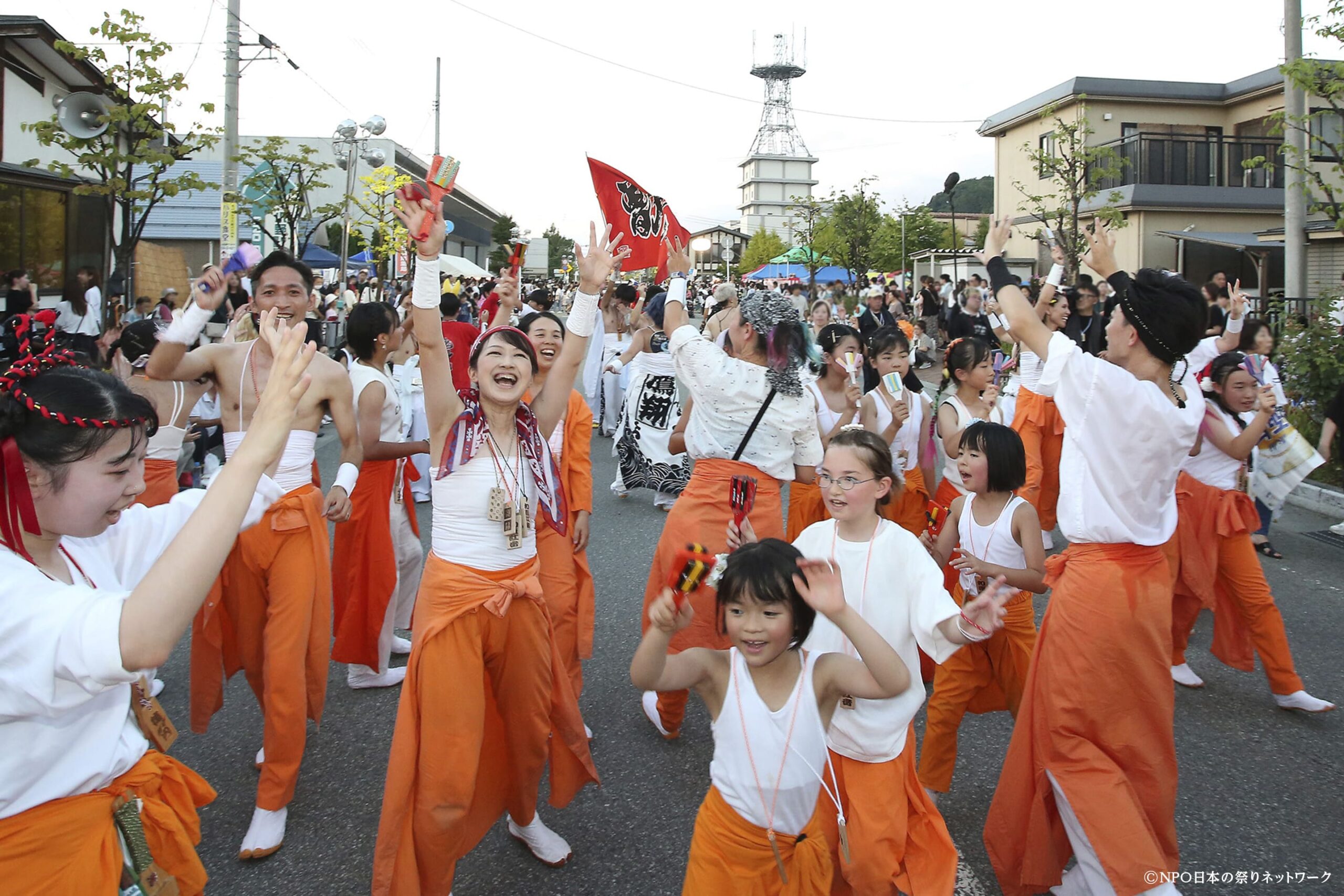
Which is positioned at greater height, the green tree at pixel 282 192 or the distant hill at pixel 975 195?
the distant hill at pixel 975 195

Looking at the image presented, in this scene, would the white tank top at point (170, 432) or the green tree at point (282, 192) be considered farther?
the green tree at point (282, 192)

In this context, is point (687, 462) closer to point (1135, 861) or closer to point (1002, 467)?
point (1002, 467)

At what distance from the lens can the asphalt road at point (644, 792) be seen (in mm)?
3314

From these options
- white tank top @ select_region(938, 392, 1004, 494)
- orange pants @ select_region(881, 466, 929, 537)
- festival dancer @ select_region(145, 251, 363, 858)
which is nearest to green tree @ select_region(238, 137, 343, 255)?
festival dancer @ select_region(145, 251, 363, 858)

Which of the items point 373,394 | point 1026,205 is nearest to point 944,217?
point 1026,205

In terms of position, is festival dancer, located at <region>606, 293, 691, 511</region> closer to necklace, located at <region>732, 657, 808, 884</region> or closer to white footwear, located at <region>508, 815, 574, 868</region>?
white footwear, located at <region>508, 815, 574, 868</region>

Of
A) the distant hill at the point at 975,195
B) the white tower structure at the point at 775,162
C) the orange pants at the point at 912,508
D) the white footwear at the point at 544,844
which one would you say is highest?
the white tower structure at the point at 775,162

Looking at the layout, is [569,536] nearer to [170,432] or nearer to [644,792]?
[644,792]

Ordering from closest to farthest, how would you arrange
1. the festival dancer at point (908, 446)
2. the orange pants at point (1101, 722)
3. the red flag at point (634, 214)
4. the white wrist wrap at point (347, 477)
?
the orange pants at point (1101, 722) → the white wrist wrap at point (347, 477) → the festival dancer at point (908, 446) → the red flag at point (634, 214)

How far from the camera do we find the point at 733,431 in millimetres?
4262

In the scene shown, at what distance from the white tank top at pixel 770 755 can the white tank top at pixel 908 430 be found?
3008mm

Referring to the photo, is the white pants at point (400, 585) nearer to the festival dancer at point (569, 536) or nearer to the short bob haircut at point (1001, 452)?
the festival dancer at point (569, 536)

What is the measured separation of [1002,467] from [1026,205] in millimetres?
26695

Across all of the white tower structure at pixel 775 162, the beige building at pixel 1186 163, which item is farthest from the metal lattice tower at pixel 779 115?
the beige building at pixel 1186 163
